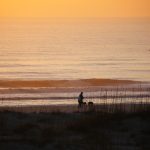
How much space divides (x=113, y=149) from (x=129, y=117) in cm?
297

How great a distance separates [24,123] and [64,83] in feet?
85.1

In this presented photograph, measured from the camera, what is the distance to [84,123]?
10930 mm

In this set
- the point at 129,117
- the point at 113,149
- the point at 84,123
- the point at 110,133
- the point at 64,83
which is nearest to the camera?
the point at 113,149

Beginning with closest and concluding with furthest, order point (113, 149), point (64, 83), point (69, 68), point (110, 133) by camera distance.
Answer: point (113, 149), point (110, 133), point (64, 83), point (69, 68)

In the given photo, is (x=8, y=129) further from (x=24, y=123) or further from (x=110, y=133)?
(x=110, y=133)

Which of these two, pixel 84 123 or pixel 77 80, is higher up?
pixel 77 80

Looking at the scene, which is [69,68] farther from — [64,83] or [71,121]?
[71,121]

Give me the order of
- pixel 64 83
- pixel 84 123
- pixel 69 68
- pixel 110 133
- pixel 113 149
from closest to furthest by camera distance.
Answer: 1. pixel 113 149
2. pixel 110 133
3. pixel 84 123
4. pixel 64 83
5. pixel 69 68

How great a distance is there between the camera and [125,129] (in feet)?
34.7

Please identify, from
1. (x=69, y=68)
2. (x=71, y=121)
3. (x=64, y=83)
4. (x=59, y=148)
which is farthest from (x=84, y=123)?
(x=69, y=68)

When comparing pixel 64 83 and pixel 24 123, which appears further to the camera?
pixel 64 83

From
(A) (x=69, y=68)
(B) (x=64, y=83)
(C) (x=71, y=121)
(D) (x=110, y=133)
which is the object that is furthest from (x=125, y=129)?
(A) (x=69, y=68)

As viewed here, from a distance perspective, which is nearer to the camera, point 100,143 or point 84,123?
point 100,143

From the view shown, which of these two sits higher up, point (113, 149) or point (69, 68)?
point (69, 68)
